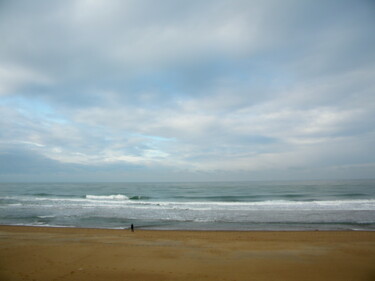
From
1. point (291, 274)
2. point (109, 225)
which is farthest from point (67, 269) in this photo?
point (109, 225)

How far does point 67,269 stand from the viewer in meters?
7.48

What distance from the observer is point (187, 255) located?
9078 mm

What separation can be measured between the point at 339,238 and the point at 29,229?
57.0ft

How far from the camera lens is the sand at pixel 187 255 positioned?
7.12 metres

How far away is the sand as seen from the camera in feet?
23.4

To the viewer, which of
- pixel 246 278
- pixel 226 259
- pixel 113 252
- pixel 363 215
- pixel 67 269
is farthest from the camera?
pixel 363 215

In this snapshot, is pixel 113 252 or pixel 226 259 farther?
pixel 113 252

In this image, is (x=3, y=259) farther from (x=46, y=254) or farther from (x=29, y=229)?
(x=29, y=229)

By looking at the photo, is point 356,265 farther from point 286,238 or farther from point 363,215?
point 363,215

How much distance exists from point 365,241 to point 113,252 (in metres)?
11.4

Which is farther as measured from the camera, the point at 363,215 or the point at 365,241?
the point at 363,215

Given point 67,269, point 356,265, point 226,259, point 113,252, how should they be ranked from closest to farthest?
point 67,269 < point 356,265 < point 226,259 < point 113,252

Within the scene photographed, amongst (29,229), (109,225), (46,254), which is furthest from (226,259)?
(29,229)

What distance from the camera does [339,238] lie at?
11844 mm
